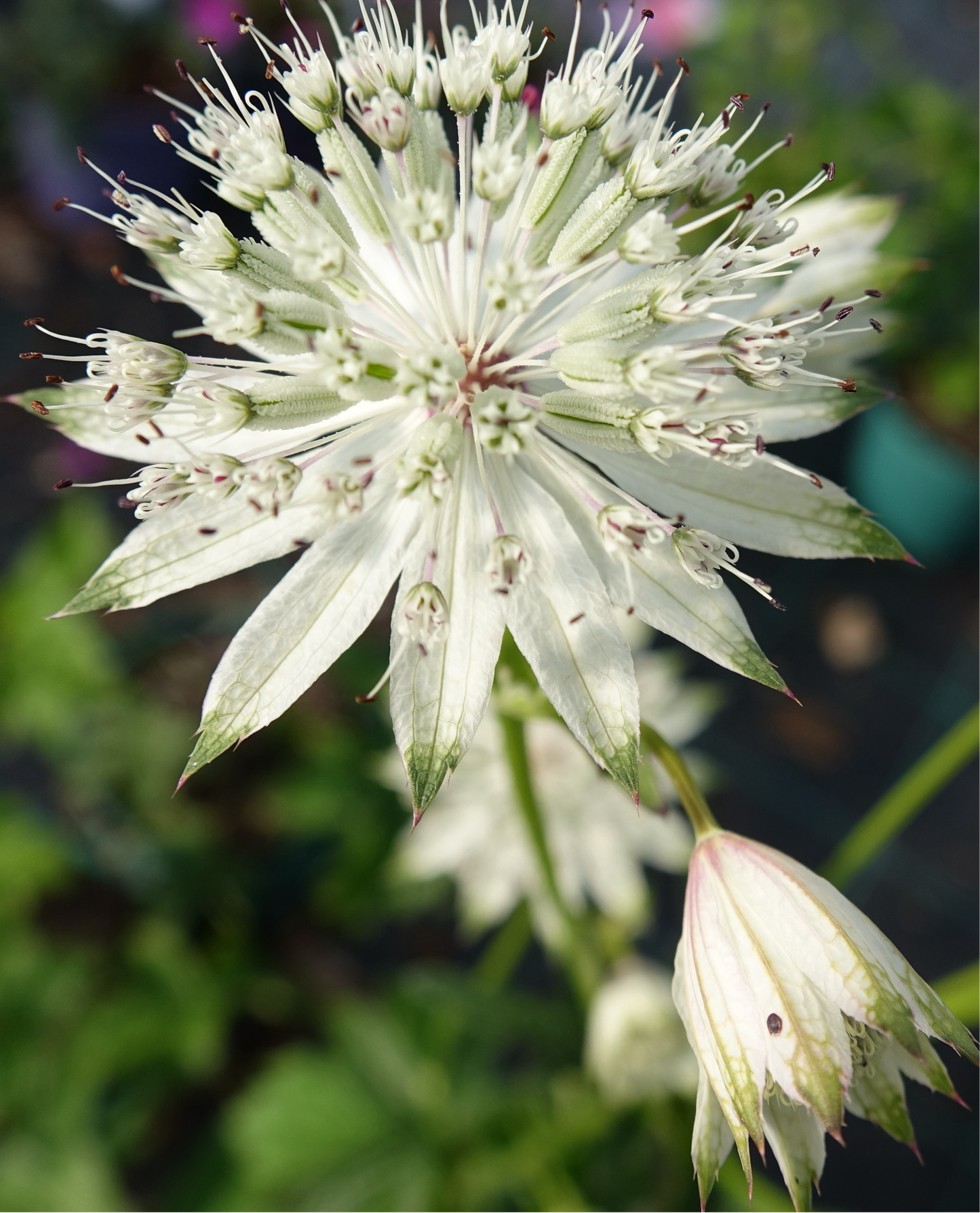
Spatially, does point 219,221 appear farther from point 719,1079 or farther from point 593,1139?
point 593,1139

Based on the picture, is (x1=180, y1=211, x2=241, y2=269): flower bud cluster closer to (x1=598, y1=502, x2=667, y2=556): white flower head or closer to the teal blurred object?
(x1=598, y1=502, x2=667, y2=556): white flower head

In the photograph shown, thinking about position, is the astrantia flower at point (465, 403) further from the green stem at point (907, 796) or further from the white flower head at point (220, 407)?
the green stem at point (907, 796)

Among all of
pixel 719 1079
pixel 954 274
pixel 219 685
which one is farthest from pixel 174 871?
pixel 954 274

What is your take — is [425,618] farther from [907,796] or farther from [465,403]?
[907,796]

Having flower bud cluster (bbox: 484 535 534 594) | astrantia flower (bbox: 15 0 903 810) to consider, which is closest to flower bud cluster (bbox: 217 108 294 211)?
astrantia flower (bbox: 15 0 903 810)

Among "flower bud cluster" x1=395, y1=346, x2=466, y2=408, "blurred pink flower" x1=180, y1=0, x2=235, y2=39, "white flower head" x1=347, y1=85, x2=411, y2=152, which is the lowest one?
"flower bud cluster" x1=395, y1=346, x2=466, y2=408

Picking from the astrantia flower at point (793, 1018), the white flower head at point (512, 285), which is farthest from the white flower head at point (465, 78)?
the astrantia flower at point (793, 1018)
